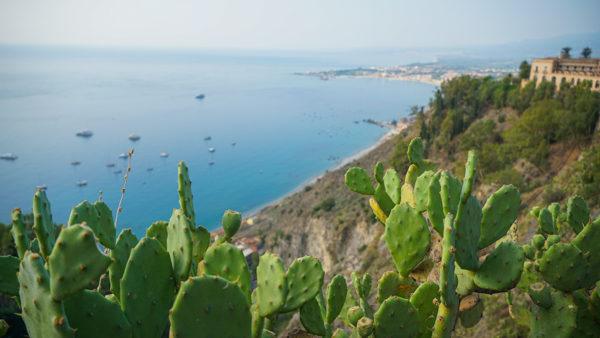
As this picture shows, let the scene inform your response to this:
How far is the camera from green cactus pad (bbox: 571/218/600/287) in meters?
1.82

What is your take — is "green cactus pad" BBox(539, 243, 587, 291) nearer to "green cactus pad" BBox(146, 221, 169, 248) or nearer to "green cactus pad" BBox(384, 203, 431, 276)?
"green cactus pad" BBox(384, 203, 431, 276)

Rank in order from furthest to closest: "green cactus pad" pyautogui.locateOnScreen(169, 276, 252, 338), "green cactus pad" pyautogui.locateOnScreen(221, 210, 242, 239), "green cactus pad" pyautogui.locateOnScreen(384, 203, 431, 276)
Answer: "green cactus pad" pyautogui.locateOnScreen(384, 203, 431, 276) → "green cactus pad" pyautogui.locateOnScreen(221, 210, 242, 239) → "green cactus pad" pyautogui.locateOnScreen(169, 276, 252, 338)

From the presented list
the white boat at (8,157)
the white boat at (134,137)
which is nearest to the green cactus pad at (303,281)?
the white boat at (8,157)

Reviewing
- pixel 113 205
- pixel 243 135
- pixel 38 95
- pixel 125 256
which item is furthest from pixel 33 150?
pixel 125 256

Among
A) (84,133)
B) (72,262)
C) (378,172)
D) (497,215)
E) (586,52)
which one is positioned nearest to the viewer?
(72,262)

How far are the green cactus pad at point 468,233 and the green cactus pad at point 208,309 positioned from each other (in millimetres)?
779

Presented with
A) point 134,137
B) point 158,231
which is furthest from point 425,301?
point 134,137

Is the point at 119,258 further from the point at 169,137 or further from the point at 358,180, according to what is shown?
the point at 169,137

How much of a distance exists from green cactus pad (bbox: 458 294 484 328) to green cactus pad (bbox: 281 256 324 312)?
856mm

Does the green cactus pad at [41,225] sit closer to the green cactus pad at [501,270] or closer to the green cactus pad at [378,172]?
the green cactus pad at [501,270]

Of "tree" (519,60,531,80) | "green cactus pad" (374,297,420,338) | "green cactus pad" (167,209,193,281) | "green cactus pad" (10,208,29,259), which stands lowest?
"green cactus pad" (374,297,420,338)

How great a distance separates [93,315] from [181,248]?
273mm

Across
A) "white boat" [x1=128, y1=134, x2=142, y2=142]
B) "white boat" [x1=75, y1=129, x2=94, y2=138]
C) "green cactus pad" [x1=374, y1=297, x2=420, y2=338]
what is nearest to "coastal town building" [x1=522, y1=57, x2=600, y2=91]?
"green cactus pad" [x1=374, y1=297, x2=420, y2=338]

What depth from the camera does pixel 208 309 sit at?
947 mm
